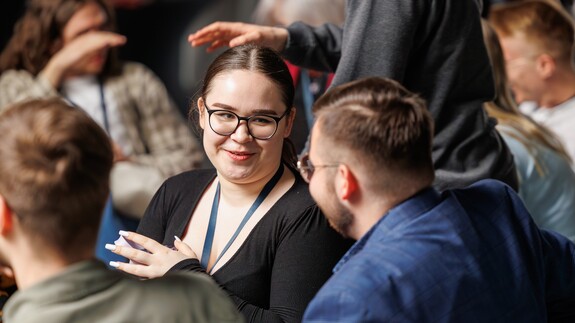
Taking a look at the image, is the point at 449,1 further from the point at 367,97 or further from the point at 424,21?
the point at 367,97

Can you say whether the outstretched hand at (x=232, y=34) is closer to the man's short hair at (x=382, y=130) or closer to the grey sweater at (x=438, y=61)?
the grey sweater at (x=438, y=61)

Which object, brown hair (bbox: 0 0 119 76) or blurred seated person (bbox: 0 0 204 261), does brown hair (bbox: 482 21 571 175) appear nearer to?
blurred seated person (bbox: 0 0 204 261)

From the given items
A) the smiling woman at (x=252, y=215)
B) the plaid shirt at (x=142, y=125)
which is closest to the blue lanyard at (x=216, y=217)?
the smiling woman at (x=252, y=215)

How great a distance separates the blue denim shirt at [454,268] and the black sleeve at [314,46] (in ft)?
2.66

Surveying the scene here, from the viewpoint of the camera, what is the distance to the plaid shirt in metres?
3.71

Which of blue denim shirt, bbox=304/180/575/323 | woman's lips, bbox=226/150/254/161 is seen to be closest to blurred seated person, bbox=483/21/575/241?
blue denim shirt, bbox=304/180/575/323

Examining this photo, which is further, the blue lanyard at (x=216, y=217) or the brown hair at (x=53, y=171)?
the blue lanyard at (x=216, y=217)

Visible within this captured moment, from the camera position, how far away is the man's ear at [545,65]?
365 cm

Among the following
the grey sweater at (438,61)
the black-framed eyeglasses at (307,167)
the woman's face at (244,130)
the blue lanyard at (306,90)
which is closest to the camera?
the black-framed eyeglasses at (307,167)

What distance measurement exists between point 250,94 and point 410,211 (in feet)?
1.69

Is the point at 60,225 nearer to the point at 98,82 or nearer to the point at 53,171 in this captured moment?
the point at 53,171

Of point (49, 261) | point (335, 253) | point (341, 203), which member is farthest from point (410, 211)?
point (49, 261)

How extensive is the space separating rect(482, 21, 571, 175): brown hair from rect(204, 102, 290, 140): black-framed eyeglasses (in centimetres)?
123

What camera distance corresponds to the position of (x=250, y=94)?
2.00m
